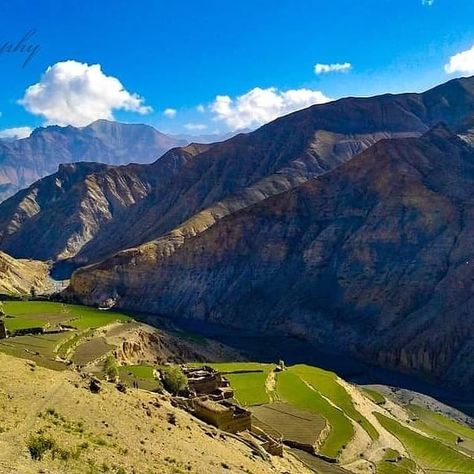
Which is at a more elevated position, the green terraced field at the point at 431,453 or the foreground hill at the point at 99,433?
the foreground hill at the point at 99,433

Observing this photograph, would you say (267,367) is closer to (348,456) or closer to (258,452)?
(348,456)

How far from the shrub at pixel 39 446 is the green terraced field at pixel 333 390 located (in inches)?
1247

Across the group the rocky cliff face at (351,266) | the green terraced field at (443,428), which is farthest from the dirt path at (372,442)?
the rocky cliff face at (351,266)

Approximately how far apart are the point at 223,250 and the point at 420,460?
100737 mm

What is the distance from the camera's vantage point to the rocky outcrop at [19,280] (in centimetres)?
15912

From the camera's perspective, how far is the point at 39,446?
2061 centimetres

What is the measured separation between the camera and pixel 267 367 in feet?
227

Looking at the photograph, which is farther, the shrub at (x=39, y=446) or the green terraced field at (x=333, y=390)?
the green terraced field at (x=333, y=390)

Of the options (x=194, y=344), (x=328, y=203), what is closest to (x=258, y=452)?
(x=194, y=344)

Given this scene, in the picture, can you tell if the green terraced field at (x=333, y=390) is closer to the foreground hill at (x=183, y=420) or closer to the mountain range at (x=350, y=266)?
the foreground hill at (x=183, y=420)

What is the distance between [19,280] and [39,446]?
159862 millimetres

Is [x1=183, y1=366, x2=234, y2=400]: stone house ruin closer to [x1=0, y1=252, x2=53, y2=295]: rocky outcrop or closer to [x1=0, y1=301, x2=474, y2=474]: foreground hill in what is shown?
[x1=0, y1=301, x2=474, y2=474]: foreground hill

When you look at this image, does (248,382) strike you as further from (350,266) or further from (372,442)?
(350,266)

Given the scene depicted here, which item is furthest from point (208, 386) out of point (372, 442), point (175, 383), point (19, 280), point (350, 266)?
point (19, 280)
